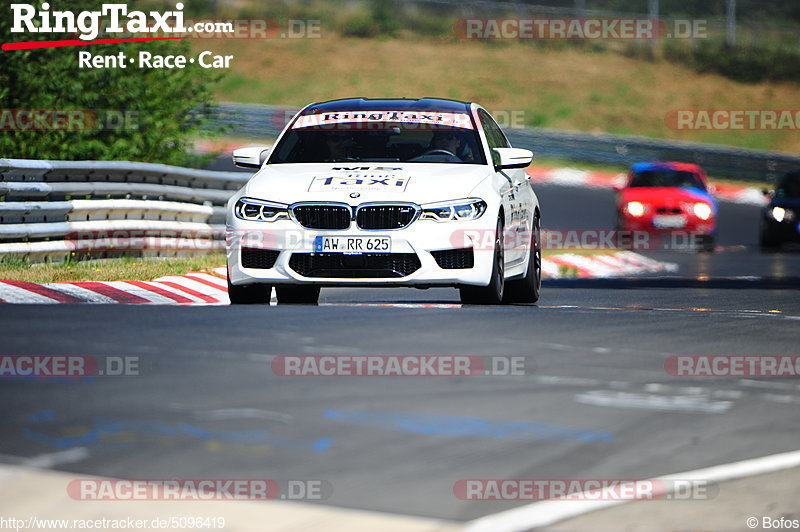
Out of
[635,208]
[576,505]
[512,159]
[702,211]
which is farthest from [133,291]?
[702,211]

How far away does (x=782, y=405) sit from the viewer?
25.0ft

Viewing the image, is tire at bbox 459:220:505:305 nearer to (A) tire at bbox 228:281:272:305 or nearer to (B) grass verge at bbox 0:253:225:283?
(A) tire at bbox 228:281:272:305

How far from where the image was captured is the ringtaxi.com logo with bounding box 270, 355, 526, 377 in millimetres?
8000

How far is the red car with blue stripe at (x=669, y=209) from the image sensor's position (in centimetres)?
2708

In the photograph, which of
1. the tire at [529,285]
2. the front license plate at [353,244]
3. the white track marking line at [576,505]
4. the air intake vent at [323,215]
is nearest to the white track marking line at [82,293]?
the air intake vent at [323,215]

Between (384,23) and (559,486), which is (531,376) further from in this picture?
(384,23)

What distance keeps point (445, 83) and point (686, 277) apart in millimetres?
41550

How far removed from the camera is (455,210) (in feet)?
37.5

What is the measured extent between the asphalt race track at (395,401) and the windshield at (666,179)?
16.8m

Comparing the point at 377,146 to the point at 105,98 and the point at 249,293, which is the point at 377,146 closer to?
the point at 249,293

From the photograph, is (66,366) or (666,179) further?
(666,179)

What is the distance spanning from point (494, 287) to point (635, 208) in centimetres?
1615

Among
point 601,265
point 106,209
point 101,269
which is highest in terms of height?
point 106,209

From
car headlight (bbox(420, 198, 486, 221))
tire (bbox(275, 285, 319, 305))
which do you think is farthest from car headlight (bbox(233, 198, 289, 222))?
car headlight (bbox(420, 198, 486, 221))
